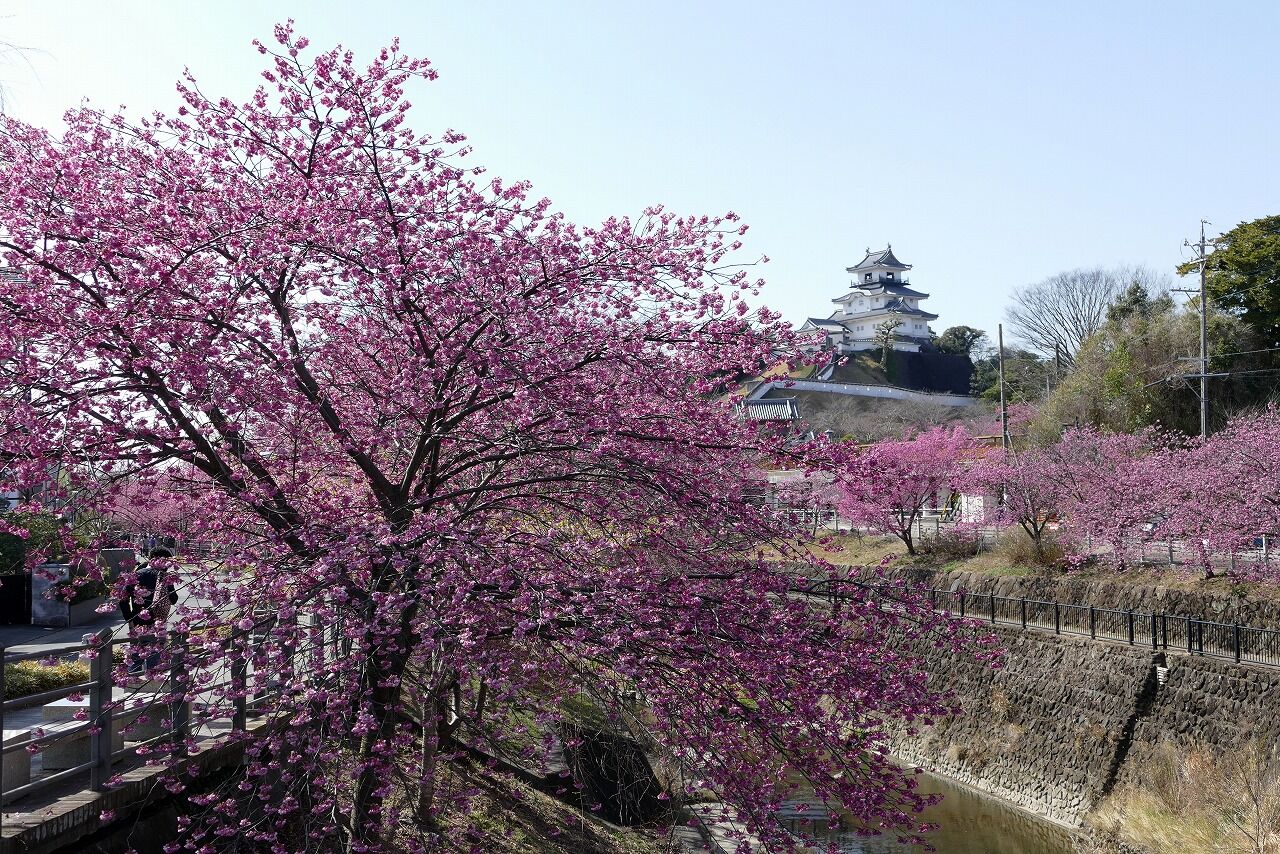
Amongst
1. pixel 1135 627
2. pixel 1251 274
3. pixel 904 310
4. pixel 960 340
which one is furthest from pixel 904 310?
pixel 1135 627

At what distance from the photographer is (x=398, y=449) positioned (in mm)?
7258

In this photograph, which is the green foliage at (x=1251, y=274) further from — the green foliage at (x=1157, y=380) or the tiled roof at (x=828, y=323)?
the tiled roof at (x=828, y=323)

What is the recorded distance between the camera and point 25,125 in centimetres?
702

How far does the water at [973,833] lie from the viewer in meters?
14.8

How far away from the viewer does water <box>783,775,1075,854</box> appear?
14781mm

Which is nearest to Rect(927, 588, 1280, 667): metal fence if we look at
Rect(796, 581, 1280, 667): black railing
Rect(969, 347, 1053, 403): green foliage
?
Rect(796, 581, 1280, 667): black railing

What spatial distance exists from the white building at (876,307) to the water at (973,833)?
7049 centimetres

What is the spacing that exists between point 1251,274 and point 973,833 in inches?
899

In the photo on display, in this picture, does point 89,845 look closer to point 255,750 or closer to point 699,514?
point 255,750

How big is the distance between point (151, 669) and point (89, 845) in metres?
1.45

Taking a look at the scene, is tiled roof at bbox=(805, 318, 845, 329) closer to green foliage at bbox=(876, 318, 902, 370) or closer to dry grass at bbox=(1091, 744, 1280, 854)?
green foliage at bbox=(876, 318, 902, 370)

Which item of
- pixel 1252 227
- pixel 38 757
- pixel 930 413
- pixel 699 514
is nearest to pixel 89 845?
pixel 38 757

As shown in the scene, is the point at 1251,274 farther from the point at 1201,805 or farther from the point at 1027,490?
the point at 1201,805

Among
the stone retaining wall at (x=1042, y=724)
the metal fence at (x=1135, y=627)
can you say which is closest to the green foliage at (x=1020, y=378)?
the metal fence at (x=1135, y=627)
